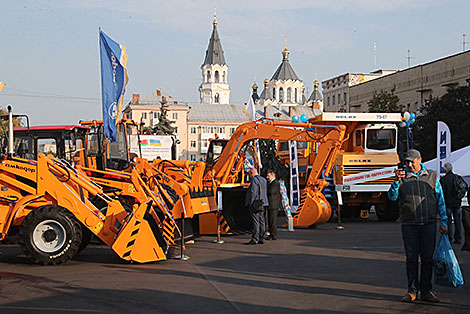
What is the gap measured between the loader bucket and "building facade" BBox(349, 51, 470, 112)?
36072 mm

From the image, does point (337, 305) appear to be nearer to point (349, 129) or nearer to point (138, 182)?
point (138, 182)

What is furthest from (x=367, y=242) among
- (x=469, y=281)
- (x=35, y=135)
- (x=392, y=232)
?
(x=35, y=135)

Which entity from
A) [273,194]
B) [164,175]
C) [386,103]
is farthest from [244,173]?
[386,103]

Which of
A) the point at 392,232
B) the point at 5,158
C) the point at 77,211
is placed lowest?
the point at 392,232

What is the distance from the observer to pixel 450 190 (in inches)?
620

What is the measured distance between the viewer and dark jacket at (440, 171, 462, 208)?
1572 centimetres

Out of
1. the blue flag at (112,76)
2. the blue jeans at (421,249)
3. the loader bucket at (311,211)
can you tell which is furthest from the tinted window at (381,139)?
the blue jeans at (421,249)

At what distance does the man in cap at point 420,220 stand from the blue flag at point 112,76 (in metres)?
8.52

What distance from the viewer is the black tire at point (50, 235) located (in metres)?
12.1

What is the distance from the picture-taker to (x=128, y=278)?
1052 cm

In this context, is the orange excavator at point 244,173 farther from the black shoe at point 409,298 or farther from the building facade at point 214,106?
the building facade at point 214,106

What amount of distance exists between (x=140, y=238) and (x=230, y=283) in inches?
92.5

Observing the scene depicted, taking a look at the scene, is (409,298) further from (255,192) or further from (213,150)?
(213,150)

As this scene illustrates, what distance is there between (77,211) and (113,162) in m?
5.48
